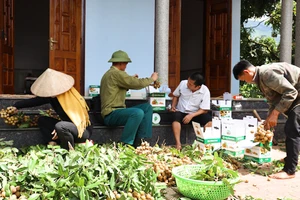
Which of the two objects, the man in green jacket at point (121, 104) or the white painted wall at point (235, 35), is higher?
the white painted wall at point (235, 35)

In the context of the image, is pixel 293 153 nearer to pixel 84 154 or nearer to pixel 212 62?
pixel 84 154

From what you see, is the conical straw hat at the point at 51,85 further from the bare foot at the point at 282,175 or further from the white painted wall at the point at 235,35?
the white painted wall at the point at 235,35

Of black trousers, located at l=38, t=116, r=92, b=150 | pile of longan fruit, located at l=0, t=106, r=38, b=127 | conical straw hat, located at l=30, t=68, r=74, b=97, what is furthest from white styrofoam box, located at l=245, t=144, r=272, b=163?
pile of longan fruit, located at l=0, t=106, r=38, b=127

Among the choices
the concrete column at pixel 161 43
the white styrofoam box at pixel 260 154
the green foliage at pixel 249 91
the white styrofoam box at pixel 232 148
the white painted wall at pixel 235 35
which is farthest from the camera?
the green foliage at pixel 249 91

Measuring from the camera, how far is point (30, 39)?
12.8 meters

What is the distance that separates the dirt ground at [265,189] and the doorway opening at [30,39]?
10.6 m

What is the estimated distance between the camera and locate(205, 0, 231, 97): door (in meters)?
Result: 8.69

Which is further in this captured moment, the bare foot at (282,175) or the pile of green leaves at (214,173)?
the bare foot at (282,175)

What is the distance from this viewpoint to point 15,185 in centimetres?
241

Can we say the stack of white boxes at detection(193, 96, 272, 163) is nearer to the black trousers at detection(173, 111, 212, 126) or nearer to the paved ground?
the paved ground

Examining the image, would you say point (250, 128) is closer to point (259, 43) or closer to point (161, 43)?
point (161, 43)

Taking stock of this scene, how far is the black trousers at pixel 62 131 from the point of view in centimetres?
387

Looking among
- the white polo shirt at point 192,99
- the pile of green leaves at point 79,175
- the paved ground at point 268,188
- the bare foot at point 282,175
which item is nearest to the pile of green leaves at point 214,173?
the paved ground at point 268,188

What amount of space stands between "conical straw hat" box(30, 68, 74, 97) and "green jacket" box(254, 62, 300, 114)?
2.31m
